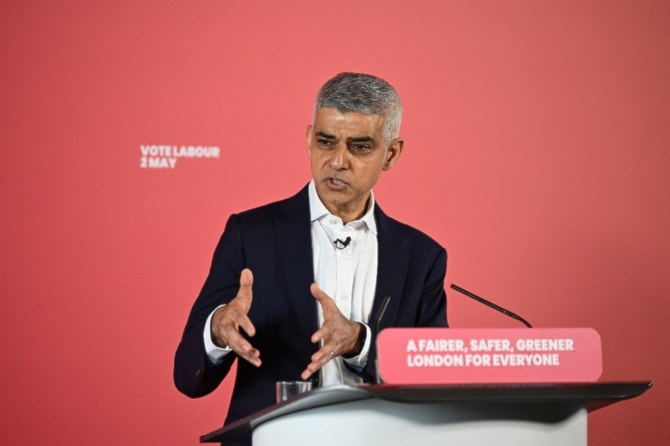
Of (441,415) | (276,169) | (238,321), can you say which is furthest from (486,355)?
(276,169)

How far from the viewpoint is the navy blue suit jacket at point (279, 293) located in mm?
2090

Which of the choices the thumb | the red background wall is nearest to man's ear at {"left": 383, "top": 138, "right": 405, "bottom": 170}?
the red background wall

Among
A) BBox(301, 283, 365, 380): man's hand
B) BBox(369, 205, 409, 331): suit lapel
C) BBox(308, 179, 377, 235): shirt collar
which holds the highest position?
BBox(308, 179, 377, 235): shirt collar

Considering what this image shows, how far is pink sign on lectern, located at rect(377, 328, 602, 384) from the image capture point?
1.34 metres

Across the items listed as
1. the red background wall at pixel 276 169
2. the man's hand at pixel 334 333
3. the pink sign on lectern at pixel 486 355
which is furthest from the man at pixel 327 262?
the red background wall at pixel 276 169

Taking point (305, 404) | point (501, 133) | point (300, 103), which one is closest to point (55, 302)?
point (300, 103)

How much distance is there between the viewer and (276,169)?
10.4 ft

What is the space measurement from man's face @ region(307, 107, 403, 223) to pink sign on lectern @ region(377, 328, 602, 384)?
3.18 ft

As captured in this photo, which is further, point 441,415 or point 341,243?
point 341,243

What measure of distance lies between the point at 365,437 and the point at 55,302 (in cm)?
195

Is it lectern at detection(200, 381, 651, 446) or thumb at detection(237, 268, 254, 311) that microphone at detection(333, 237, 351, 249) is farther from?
lectern at detection(200, 381, 651, 446)

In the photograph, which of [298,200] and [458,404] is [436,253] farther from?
[458,404]

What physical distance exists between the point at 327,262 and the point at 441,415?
1.00 m

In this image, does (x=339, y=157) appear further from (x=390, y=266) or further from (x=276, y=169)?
(x=276, y=169)
